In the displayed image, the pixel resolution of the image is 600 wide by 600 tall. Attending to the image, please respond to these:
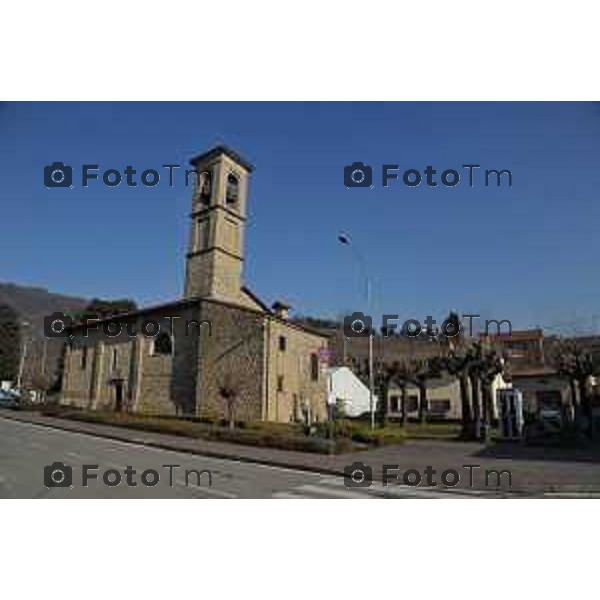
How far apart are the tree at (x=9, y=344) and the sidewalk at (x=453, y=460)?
55.6m

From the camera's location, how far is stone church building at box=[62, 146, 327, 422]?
31578 millimetres

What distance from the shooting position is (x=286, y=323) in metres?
34.2

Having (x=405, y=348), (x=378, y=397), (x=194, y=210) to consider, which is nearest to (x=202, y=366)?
(x=194, y=210)

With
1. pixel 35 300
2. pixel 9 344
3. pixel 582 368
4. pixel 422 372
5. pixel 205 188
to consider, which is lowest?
pixel 582 368

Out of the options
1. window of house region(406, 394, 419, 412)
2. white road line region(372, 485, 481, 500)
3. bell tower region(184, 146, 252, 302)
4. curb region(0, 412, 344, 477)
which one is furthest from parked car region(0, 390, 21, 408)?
white road line region(372, 485, 481, 500)

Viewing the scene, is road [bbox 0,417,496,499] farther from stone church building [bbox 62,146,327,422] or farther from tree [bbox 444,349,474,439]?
tree [bbox 444,349,474,439]

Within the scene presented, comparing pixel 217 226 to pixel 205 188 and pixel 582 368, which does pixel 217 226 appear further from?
pixel 582 368

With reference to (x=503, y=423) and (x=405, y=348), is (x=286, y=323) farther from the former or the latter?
(x=405, y=348)

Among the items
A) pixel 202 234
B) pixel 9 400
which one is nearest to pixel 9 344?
pixel 9 400

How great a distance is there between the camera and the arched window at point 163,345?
35.4 m

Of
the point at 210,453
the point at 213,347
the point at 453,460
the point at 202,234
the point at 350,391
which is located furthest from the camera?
the point at 350,391

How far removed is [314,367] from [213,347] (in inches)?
315

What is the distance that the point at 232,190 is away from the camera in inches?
1483

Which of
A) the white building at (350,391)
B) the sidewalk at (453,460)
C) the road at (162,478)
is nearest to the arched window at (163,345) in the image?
the sidewalk at (453,460)
